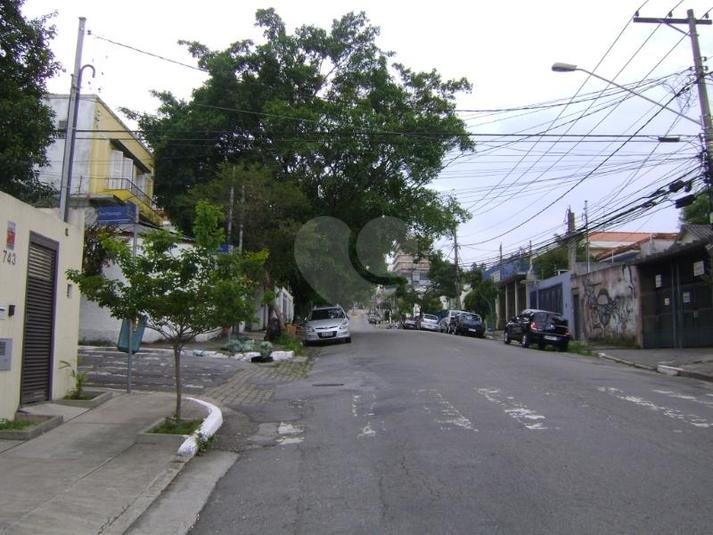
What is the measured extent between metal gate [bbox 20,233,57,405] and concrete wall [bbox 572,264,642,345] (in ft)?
75.4

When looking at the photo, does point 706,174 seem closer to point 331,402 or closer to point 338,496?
point 331,402

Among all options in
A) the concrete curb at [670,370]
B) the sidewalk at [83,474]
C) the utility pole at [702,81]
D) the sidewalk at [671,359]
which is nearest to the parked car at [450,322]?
the sidewalk at [671,359]

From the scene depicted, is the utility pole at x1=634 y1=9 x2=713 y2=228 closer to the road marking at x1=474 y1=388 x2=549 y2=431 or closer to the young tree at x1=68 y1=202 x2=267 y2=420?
the road marking at x1=474 y1=388 x2=549 y2=431

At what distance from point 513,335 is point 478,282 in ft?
65.4

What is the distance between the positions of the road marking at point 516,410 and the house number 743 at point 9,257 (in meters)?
7.04

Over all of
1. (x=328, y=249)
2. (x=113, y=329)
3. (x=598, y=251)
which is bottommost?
(x=113, y=329)

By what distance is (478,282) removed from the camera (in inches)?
1928

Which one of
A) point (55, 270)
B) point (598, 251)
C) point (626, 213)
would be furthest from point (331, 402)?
point (598, 251)

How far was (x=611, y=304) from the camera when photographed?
29.8 meters

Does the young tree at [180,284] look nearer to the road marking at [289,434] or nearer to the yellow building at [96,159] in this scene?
the road marking at [289,434]

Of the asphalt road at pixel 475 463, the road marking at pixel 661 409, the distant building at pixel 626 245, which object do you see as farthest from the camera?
Answer: the distant building at pixel 626 245

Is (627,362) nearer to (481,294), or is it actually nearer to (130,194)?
(130,194)

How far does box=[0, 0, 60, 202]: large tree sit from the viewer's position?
1342 centimetres

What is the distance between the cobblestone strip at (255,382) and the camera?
12.4m
